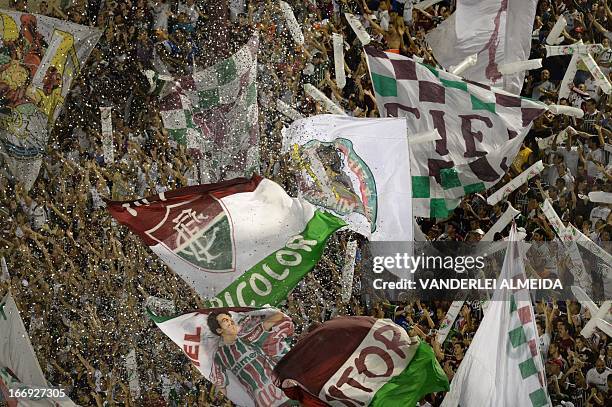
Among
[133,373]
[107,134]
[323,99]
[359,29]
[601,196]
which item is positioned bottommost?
[133,373]

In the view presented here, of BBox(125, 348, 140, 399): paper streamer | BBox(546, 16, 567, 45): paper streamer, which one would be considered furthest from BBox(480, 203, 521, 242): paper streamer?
BBox(125, 348, 140, 399): paper streamer

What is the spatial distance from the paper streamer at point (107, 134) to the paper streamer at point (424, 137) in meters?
3.80

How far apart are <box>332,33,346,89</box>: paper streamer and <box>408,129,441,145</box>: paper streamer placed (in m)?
1.70

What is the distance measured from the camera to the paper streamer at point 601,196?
1306 centimetres

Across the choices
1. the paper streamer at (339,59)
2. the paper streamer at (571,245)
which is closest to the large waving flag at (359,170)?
the paper streamer at (339,59)

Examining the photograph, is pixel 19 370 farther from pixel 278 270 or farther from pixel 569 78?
pixel 569 78

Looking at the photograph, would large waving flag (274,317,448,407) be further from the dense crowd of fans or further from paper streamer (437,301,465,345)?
paper streamer (437,301,465,345)

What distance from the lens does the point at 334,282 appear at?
13.9m

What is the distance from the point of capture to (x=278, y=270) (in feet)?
37.8

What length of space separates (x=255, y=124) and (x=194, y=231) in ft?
9.51

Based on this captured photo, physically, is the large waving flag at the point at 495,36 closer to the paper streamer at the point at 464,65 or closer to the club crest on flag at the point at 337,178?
the paper streamer at the point at 464,65

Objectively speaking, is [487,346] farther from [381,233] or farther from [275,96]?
[275,96]

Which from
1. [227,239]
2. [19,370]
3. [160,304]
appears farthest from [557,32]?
[19,370]

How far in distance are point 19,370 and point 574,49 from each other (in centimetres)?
545
